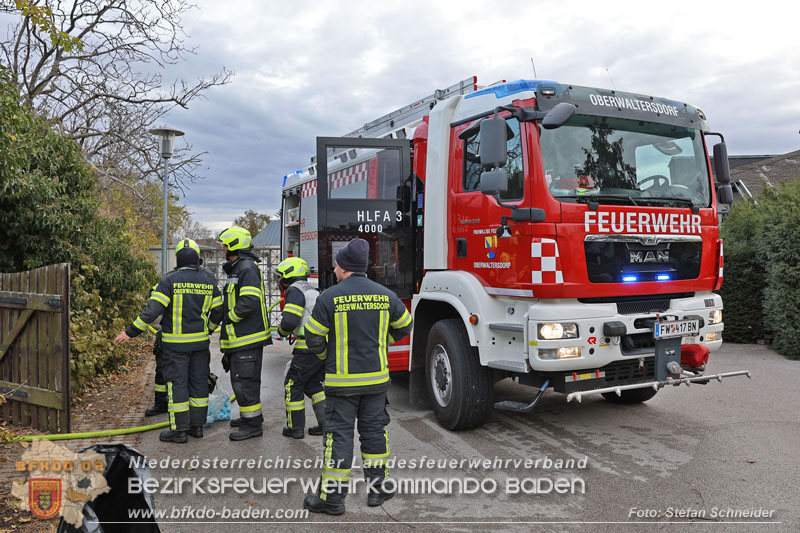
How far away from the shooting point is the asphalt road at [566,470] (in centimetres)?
372

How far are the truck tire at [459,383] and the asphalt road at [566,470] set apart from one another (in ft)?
0.61

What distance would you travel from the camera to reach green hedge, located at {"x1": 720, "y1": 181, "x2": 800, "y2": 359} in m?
9.22

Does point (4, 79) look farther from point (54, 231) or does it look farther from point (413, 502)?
point (413, 502)

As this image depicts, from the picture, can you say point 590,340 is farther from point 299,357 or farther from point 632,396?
point 299,357

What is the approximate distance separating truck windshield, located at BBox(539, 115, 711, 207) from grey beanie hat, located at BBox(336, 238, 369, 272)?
5.76ft

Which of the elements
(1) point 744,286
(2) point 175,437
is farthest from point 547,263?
(1) point 744,286

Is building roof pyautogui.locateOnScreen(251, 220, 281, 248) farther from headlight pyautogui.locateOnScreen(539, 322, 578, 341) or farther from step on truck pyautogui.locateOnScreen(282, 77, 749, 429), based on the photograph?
headlight pyautogui.locateOnScreen(539, 322, 578, 341)

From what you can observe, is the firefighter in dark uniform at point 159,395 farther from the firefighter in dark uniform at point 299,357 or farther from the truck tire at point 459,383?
the truck tire at point 459,383

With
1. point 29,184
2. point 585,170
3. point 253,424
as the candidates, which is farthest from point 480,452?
point 29,184

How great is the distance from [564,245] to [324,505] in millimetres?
2625

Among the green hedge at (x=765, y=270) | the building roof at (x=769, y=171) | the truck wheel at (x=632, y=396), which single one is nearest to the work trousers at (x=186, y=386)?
the truck wheel at (x=632, y=396)

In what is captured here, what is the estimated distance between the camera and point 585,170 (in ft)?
16.2

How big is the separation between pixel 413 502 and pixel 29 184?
5259mm

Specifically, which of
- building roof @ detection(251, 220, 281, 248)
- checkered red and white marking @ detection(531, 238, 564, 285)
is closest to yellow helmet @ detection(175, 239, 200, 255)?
checkered red and white marking @ detection(531, 238, 564, 285)
